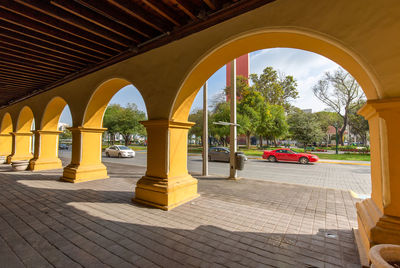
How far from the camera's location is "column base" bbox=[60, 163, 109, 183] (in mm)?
6734

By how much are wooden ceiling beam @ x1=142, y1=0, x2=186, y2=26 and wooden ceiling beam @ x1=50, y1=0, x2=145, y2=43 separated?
3.57 ft

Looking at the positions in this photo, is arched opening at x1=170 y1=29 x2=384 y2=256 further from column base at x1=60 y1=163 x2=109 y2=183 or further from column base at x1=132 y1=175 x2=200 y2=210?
column base at x1=60 y1=163 x2=109 y2=183

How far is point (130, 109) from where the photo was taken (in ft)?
115

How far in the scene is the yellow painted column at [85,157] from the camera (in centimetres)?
684

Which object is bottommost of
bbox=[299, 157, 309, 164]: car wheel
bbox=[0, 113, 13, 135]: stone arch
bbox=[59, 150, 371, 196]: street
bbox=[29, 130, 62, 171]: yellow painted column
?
bbox=[59, 150, 371, 196]: street

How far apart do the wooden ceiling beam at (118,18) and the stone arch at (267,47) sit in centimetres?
142

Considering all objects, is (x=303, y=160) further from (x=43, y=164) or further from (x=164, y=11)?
(x=43, y=164)

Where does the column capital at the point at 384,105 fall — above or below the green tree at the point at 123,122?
below

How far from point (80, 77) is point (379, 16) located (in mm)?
8042

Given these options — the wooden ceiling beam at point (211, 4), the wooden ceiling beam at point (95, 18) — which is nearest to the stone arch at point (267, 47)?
the wooden ceiling beam at point (211, 4)

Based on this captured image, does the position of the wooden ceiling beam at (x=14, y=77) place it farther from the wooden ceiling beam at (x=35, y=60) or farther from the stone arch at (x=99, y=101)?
the stone arch at (x=99, y=101)

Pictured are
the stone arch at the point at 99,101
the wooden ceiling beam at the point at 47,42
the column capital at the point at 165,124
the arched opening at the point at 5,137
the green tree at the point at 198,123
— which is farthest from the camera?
the green tree at the point at 198,123

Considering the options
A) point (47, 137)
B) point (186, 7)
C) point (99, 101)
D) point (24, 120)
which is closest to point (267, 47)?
point (186, 7)

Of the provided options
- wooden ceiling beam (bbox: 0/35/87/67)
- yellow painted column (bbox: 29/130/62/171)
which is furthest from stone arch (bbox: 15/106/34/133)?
wooden ceiling beam (bbox: 0/35/87/67)
